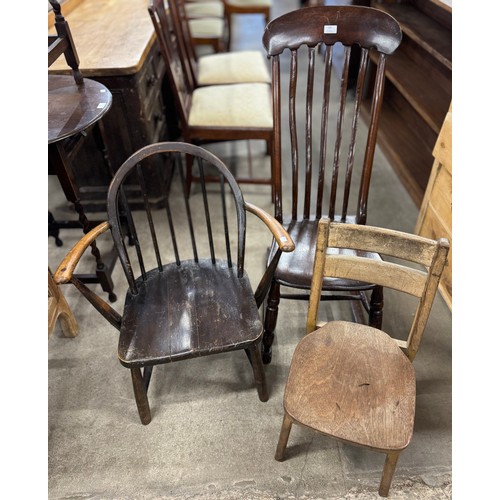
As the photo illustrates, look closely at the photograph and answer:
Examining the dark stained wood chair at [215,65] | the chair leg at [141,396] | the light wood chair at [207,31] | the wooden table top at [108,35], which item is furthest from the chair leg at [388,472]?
the light wood chair at [207,31]

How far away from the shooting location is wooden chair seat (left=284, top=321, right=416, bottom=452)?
1003mm

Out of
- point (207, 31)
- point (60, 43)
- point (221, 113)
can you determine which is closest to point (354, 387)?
point (60, 43)

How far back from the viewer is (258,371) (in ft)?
4.49

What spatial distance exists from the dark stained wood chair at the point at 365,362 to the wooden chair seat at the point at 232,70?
175cm

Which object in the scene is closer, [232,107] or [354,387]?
[354,387]

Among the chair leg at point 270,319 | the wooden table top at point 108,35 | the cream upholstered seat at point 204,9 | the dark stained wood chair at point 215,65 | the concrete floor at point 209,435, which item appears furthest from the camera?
the cream upholstered seat at point 204,9

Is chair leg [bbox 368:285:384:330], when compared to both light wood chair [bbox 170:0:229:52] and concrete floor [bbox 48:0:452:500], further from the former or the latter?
light wood chair [bbox 170:0:229:52]

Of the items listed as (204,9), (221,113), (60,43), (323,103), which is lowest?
(221,113)

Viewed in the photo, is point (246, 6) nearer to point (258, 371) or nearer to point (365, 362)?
point (258, 371)

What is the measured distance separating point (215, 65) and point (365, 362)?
2.18 m

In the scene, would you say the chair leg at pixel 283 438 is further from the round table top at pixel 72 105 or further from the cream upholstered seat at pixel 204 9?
the cream upholstered seat at pixel 204 9

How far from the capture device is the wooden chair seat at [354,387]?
100 centimetres
